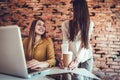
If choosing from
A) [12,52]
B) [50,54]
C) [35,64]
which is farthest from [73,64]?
[12,52]

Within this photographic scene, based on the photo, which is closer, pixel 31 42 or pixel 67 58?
pixel 67 58

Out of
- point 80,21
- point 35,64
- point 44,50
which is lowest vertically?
point 35,64

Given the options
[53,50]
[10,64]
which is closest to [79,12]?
[53,50]

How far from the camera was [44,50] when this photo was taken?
233 cm

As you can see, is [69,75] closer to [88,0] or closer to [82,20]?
[82,20]

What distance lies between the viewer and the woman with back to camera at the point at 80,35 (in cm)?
223

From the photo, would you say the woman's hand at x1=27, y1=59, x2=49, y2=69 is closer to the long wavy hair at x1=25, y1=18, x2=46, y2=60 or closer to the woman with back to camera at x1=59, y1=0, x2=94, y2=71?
the long wavy hair at x1=25, y1=18, x2=46, y2=60

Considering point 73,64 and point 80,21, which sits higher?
point 80,21

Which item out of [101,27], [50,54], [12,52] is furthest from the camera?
[50,54]

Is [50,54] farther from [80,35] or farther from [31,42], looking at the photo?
[80,35]

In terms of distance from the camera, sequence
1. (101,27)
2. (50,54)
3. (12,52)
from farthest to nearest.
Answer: (50,54) → (101,27) → (12,52)

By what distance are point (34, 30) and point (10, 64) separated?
43cm

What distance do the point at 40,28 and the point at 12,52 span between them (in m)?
0.42

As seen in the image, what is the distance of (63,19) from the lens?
2.28 meters
